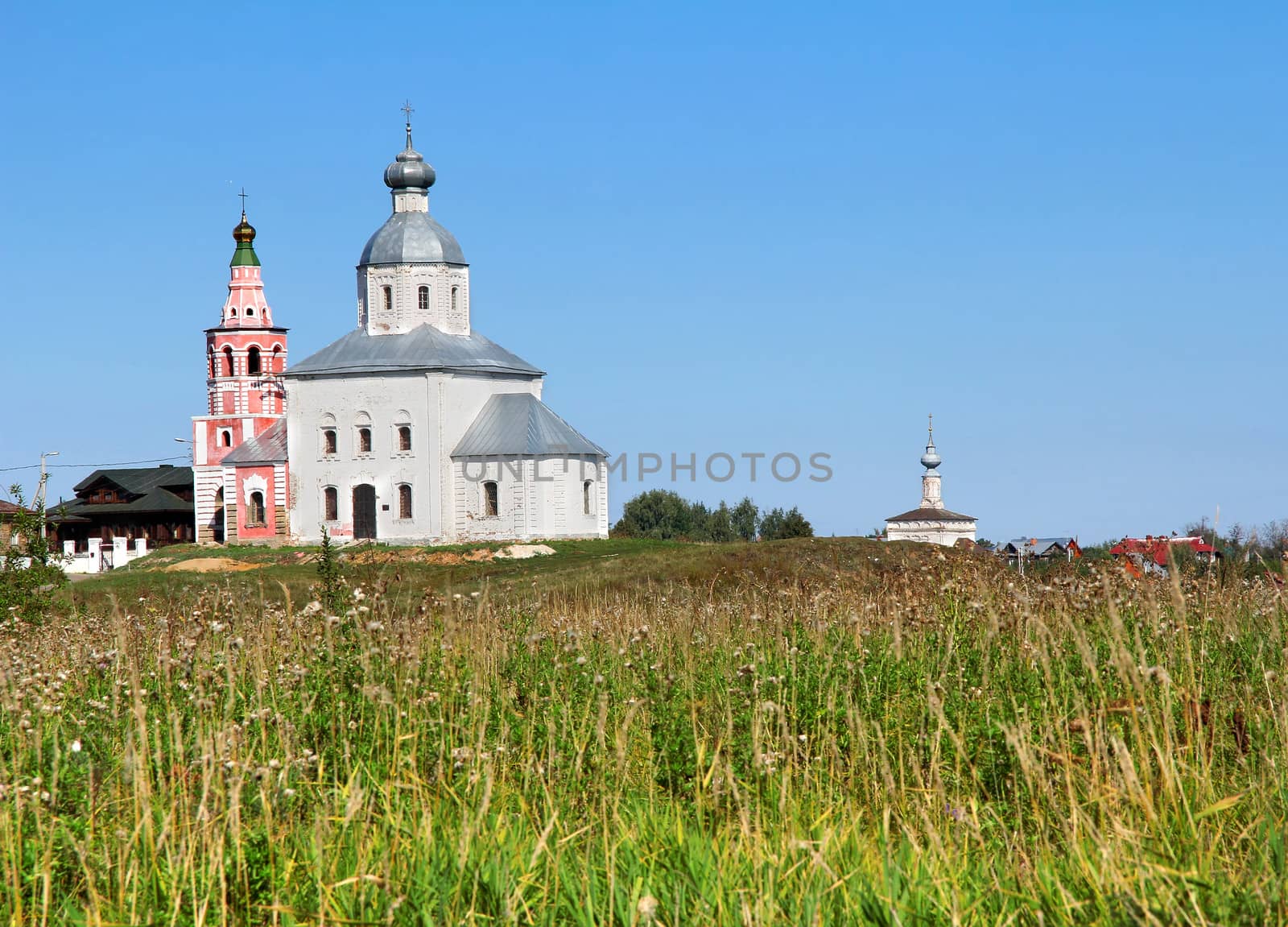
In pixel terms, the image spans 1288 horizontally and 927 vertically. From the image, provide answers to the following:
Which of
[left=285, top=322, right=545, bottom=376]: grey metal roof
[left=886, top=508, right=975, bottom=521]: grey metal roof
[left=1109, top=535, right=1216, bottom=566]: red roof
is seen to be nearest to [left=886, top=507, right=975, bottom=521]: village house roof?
[left=886, top=508, right=975, bottom=521]: grey metal roof

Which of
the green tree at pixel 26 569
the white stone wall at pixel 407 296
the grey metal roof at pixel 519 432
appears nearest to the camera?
the green tree at pixel 26 569

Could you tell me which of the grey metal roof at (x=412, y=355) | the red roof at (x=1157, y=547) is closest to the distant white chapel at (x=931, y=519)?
the grey metal roof at (x=412, y=355)

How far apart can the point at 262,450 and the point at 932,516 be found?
141 feet

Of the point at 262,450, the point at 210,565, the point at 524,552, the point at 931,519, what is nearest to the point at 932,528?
the point at 931,519

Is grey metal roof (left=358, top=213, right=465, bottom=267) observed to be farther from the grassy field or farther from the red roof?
the grassy field

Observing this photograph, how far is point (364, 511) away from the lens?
4578cm

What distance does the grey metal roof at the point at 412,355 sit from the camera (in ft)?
150

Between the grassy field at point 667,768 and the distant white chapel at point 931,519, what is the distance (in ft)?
226

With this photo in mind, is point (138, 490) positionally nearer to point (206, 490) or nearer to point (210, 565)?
point (206, 490)

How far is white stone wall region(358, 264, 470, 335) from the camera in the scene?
4753 cm

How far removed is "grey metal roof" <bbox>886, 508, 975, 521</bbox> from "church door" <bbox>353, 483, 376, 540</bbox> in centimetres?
4066

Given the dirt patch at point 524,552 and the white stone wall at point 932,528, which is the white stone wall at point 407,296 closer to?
the dirt patch at point 524,552

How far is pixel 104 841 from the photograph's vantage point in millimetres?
4406

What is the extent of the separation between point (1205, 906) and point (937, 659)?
293 cm
